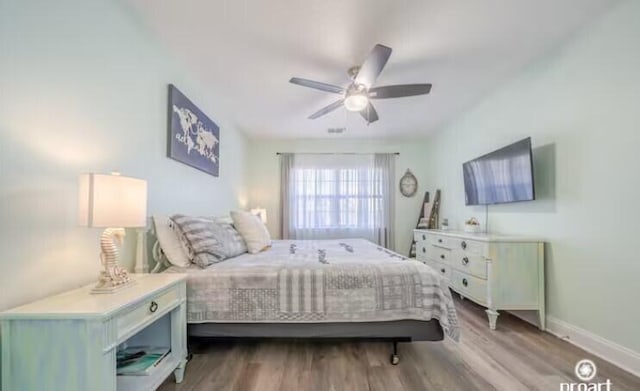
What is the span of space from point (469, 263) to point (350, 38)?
2331mm

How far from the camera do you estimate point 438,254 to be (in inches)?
139

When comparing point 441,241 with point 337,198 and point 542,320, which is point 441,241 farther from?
point 337,198

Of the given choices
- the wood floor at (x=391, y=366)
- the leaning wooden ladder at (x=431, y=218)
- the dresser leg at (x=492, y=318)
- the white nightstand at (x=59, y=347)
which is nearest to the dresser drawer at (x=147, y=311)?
the white nightstand at (x=59, y=347)

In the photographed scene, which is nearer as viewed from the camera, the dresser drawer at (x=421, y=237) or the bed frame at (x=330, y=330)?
the bed frame at (x=330, y=330)

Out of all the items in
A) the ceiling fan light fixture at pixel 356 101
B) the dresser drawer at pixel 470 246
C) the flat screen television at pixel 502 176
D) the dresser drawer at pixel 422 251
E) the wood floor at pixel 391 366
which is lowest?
the wood floor at pixel 391 366

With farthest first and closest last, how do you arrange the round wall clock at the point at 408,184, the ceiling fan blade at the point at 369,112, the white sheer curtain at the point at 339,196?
the round wall clock at the point at 408,184
the white sheer curtain at the point at 339,196
the ceiling fan blade at the point at 369,112

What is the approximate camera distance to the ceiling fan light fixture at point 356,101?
2.50 meters

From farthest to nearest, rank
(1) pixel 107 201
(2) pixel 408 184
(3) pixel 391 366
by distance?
(2) pixel 408 184
(3) pixel 391 366
(1) pixel 107 201

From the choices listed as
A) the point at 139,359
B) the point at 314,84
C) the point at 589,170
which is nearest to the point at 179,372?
the point at 139,359

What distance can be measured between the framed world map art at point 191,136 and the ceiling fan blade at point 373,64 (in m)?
1.55

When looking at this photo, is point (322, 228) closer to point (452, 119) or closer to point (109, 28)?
point (452, 119)

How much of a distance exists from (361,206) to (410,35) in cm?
329

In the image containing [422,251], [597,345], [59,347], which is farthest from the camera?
[422,251]

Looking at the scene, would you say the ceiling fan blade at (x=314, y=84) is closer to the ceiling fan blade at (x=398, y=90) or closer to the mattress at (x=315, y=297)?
the ceiling fan blade at (x=398, y=90)
